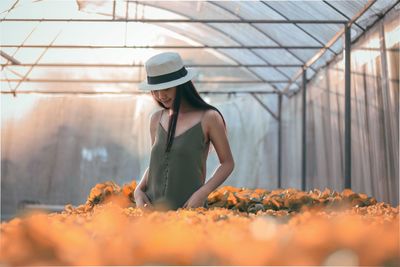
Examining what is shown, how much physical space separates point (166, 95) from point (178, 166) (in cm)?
29

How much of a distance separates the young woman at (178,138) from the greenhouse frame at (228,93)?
174 inches

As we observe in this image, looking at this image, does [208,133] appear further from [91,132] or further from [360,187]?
[91,132]

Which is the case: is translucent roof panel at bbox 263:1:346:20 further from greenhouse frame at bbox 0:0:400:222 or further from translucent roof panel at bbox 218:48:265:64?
translucent roof panel at bbox 218:48:265:64

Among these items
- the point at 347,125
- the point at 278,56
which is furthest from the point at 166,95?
the point at 278,56

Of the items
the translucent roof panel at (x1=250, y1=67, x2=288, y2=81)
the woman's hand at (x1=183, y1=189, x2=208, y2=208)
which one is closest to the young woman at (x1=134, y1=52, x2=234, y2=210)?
the woman's hand at (x1=183, y1=189, x2=208, y2=208)

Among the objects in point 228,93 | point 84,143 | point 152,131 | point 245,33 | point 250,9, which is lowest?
point 84,143

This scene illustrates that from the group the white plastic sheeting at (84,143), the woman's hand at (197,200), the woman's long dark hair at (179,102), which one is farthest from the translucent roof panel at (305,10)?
the woman's hand at (197,200)

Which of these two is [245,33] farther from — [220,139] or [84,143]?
[220,139]

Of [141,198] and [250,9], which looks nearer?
[141,198]

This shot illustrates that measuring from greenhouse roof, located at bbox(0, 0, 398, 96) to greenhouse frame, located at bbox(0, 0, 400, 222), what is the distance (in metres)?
0.03

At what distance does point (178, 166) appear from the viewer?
2.33 metres

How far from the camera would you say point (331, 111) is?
30.3 ft

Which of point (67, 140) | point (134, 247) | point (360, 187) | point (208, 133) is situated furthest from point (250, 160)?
point (134, 247)

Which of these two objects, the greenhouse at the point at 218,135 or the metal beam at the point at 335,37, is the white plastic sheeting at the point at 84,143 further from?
the metal beam at the point at 335,37
